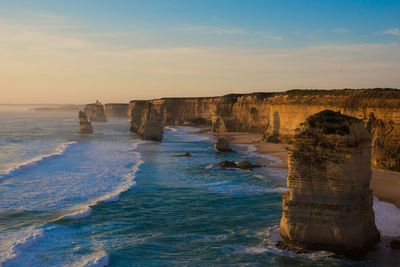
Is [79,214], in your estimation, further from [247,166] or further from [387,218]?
[247,166]

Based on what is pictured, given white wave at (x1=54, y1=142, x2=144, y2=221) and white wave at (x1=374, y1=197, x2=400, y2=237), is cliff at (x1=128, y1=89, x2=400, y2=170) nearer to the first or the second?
white wave at (x1=374, y1=197, x2=400, y2=237)

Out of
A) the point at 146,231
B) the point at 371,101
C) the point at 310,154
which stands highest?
the point at 371,101

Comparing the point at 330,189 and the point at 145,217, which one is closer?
the point at 330,189

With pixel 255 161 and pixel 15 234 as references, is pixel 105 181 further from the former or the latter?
pixel 255 161

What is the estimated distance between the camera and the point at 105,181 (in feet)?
89.4

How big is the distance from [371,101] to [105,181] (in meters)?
21.7

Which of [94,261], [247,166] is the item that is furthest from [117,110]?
[94,261]

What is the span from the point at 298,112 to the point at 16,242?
3917 cm

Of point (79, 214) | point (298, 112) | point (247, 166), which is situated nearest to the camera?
point (79, 214)

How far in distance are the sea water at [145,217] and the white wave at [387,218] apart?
0.13 m

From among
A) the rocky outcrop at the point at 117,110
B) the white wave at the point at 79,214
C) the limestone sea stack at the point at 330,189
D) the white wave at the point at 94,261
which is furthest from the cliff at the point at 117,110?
the limestone sea stack at the point at 330,189

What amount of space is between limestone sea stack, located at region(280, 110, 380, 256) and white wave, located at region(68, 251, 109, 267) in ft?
20.7

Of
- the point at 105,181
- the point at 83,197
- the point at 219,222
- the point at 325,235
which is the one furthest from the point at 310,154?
the point at 105,181

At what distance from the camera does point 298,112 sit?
48844mm
